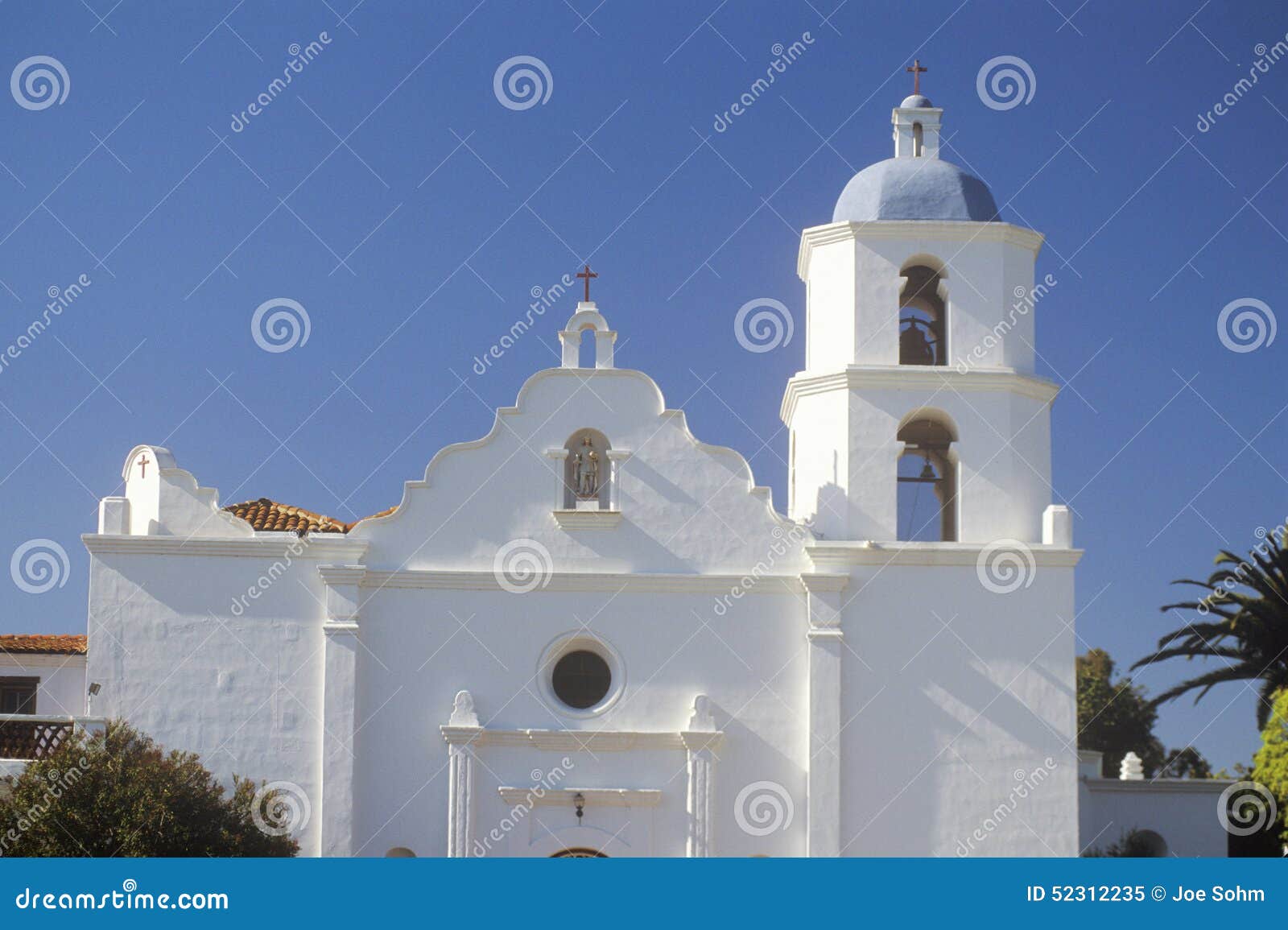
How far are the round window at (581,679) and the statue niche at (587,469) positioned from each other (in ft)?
6.95

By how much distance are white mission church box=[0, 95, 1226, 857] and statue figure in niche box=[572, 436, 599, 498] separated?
0.03m

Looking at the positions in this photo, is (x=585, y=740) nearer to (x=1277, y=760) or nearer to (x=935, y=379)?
(x=935, y=379)

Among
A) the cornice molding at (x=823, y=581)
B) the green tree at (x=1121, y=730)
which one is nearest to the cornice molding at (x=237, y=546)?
the cornice molding at (x=823, y=581)

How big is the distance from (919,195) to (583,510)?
6.78 metres

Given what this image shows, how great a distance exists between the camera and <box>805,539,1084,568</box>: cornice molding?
25.5 metres

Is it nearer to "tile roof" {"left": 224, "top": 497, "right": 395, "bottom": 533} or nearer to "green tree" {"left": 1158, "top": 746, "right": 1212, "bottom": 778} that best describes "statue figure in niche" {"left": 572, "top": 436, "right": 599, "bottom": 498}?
"tile roof" {"left": 224, "top": 497, "right": 395, "bottom": 533}

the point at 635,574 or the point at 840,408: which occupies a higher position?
the point at 840,408

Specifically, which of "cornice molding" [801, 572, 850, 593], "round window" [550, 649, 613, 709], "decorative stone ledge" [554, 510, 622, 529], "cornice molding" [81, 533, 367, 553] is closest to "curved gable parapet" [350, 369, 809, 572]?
"decorative stone ledge" [554, 510, 622, 529]

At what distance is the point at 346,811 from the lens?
2470cm

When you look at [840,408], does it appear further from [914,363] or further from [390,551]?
[390,551]

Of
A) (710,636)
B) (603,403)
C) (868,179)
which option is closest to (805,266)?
(868,179)

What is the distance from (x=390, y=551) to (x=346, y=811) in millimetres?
3585

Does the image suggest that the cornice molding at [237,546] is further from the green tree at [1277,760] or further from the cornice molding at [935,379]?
the green tree at [1277,760]

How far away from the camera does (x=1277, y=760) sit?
26969mm
